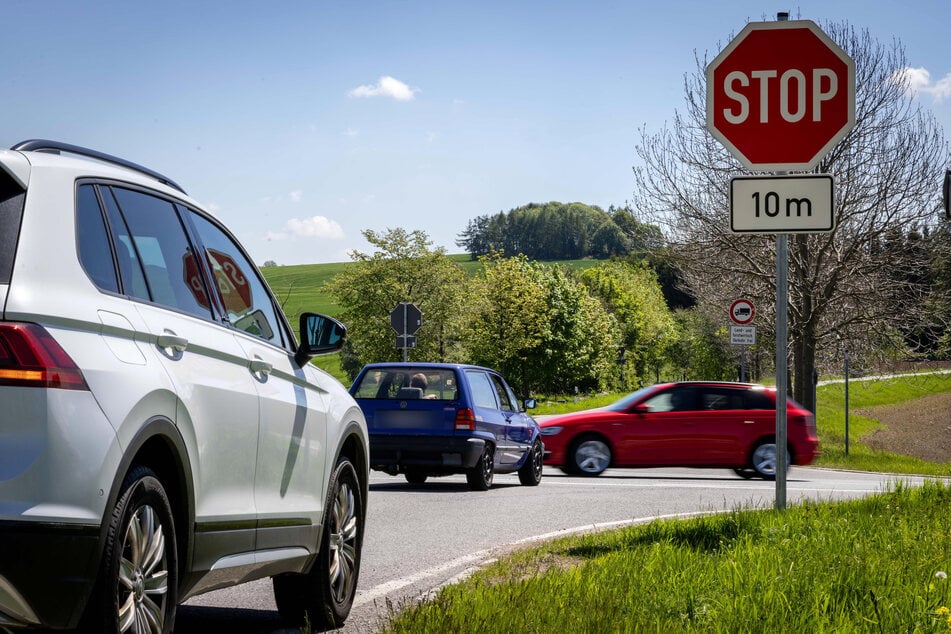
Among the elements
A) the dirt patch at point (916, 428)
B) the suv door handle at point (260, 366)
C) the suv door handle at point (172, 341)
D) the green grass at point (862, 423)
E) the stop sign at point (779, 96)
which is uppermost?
the stop sign at point (779, 96)

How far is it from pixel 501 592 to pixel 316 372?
4.64 ft

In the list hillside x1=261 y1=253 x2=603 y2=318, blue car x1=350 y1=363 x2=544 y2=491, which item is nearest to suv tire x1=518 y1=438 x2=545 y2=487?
A: blue car x1=350 y1=363 x2=544 y2=491

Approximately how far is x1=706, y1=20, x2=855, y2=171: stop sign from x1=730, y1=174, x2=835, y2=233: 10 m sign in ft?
0.50

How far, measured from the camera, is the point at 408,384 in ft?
49.8

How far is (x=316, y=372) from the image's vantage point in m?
5.98

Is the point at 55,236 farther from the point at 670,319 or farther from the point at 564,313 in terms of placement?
the point at 670,319

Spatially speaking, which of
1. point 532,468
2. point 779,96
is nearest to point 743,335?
point 532,468

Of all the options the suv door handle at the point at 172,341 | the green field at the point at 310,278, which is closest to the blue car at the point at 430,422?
the suv door handle at the point at 172,341

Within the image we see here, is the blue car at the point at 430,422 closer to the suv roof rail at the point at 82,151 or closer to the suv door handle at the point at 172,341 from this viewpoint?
the suv roof rail at the point at 82,151

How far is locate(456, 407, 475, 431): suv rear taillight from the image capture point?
14.7 metres

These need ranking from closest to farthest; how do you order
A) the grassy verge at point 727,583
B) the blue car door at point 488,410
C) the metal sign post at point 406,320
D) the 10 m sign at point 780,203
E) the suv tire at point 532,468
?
1. the grassy verge at point 727,583
2. the 10 m sign at point 780,203
3. the blue car door at point 488,410
4. the suv tire at point 532,468
5. the metal sign post at point 406,320

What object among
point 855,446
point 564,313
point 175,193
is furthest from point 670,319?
point 175,193

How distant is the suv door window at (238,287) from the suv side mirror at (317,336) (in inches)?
3.9

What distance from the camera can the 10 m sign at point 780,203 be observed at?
316 inches
